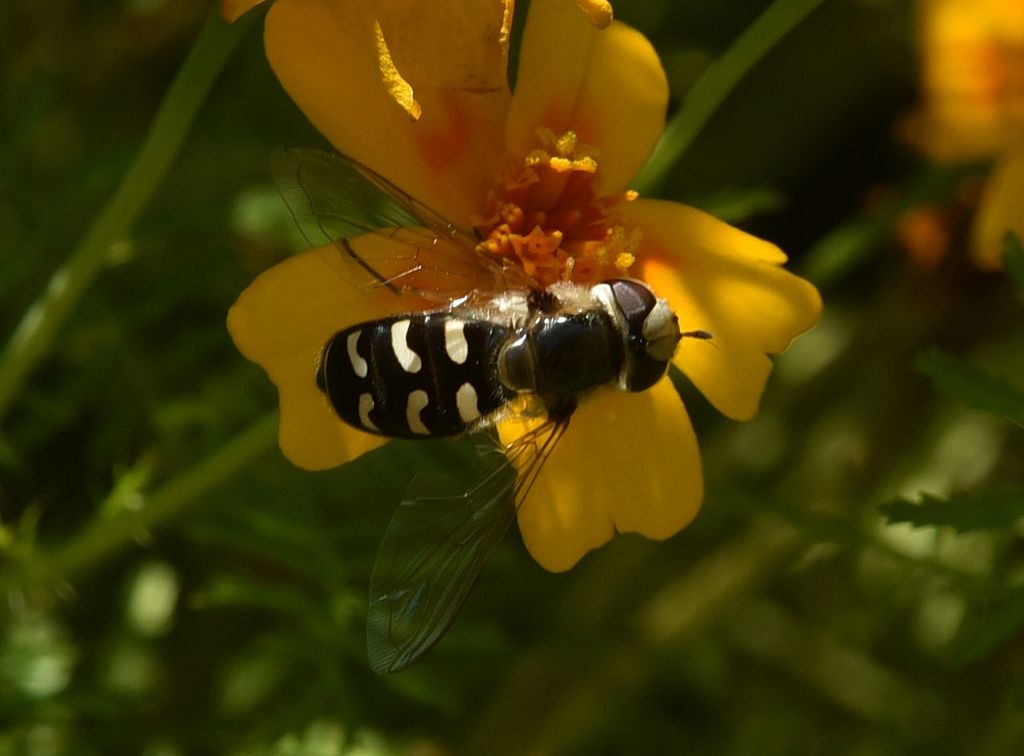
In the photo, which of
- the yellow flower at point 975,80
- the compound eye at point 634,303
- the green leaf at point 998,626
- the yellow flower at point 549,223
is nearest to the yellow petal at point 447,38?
the yellow flower at point 549,223

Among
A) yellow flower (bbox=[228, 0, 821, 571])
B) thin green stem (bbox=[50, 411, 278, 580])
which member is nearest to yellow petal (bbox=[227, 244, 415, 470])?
yellow flower (bbox=[228, 0, 821, 571])

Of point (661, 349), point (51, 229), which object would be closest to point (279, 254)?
point (51, 229)

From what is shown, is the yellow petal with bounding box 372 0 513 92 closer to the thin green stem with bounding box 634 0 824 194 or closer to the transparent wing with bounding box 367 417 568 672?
the thin green stem with bounding box 634 0 824 194

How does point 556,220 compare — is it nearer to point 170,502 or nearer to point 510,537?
point 170,502

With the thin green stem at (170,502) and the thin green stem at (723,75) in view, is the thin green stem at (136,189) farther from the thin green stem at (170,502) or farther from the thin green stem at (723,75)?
the thin green stem at (723,75)

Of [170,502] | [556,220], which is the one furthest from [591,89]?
[170,502]

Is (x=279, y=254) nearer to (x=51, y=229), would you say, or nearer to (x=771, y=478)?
(x=51, y=229)

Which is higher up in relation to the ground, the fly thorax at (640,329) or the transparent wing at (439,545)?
the fly thorax at (640,329)
